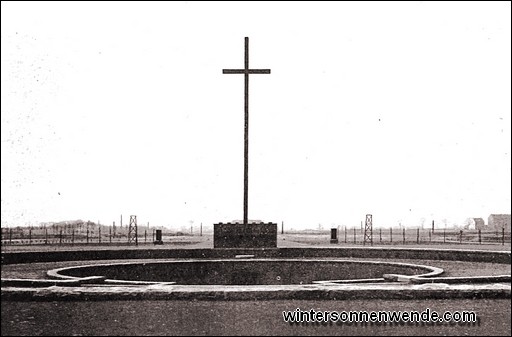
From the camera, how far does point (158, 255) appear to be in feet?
53.2

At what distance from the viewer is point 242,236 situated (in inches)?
645

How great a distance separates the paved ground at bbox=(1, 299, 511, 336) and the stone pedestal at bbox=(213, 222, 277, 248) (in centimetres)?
860

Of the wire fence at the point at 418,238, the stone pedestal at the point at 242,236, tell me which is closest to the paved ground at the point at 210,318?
the stone pedestal at the point at 242,236

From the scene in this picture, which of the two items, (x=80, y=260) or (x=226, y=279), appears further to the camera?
(x=80, y=260)

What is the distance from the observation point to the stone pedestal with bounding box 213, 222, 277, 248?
53.7 feet

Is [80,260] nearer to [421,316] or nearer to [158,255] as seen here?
[158,255]

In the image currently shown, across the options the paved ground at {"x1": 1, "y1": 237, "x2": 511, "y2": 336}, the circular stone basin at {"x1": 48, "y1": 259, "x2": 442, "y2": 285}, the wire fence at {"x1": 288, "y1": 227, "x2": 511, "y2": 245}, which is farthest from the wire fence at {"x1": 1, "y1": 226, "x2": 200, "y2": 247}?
the paved ground at {"x1": 1, "y1": 237, "x2": 511, "y2": 336}

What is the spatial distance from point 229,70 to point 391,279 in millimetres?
8586

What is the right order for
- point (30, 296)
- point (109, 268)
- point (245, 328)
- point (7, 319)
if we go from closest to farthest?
point (245, 328)
point (7, 319)
point (30, 296)
point (109, 268)

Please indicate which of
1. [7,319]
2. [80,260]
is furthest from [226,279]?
[7,319]

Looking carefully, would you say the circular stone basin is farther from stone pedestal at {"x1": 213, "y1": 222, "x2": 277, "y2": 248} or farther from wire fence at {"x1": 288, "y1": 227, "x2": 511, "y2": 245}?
wire fence at {"x1": 288, "y1": 227, "x2": 511, "y2": 245}

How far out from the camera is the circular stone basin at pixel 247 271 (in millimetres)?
13273

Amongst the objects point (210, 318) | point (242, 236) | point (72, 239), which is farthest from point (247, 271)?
point (72, 239)

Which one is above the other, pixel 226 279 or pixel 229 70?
pixel 229 70
